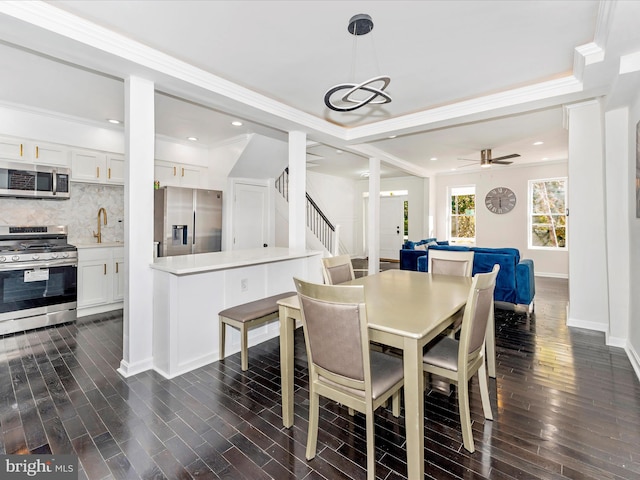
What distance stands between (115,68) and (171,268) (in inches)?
66.7

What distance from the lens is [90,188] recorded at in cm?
471

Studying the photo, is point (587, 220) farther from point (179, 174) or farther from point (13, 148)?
point (13, 148)

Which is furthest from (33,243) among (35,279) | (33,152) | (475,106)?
(475,106)

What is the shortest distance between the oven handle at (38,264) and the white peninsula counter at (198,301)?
1702mm

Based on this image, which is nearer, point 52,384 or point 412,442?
Answer: point 412,442

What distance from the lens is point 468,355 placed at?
1834mm

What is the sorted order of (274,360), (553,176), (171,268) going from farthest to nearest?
(553,176), (274,360), (171,268)

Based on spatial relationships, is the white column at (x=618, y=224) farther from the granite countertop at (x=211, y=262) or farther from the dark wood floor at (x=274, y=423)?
the granite countertop at (x=211, y=262)

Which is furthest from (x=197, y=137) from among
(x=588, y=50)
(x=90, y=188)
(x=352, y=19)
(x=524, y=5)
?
(x=588, y=50)

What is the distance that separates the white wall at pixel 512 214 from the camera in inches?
286

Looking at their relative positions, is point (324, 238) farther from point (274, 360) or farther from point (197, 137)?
point (274, 360)

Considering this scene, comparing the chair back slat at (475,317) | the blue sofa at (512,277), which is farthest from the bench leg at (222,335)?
the blue sofa at (512,277)

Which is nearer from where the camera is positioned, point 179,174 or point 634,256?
point 634,256

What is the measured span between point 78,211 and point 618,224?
21.9 feet
